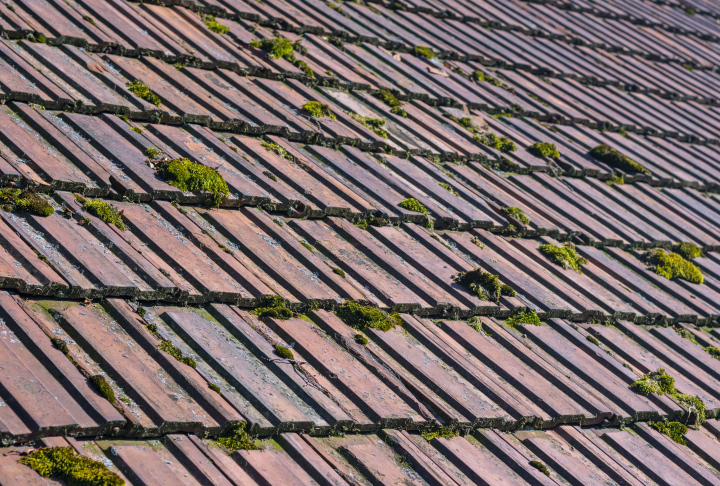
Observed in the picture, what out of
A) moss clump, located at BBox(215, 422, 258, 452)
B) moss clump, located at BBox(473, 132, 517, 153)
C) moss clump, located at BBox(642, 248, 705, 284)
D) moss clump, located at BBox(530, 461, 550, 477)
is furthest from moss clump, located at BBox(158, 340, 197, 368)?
Answer: moss clump, located at BBox(642, 248, 705, 284)

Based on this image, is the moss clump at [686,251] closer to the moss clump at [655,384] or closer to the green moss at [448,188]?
the moss clump at [655,384]

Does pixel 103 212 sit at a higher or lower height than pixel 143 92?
lower

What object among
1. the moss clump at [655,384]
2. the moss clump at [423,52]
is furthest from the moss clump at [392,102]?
the moss clump at [655,384]

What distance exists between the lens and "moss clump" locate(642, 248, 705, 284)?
6.11m

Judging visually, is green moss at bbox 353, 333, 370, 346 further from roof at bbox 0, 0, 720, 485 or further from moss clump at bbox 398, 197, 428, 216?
moss clump at bbox 398, 197, 428, 216

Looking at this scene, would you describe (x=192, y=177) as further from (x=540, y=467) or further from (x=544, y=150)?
(x=544, y=150)

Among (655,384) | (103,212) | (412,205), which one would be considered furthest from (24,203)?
(655,384)

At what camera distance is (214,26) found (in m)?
6.07

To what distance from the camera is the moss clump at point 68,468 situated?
99.4 inches

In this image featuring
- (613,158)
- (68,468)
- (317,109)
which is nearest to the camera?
(68,468)

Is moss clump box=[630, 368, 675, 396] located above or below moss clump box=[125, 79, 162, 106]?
below

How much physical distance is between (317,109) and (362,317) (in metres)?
2.14

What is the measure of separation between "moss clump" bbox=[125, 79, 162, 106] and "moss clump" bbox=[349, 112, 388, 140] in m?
1.61

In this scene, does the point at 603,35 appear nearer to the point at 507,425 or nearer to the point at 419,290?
the point at 419,290
